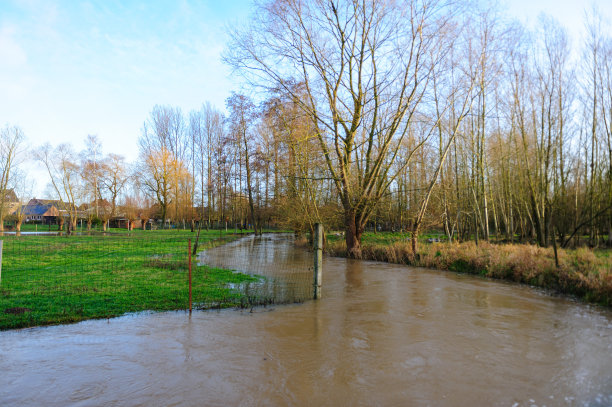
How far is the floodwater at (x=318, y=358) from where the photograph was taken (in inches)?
152

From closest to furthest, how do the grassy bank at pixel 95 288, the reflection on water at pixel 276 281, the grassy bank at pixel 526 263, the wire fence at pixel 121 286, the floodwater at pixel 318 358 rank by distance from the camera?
1. the floodwater at pixel 318 358
2. the grassy bank at pixel 95 288
3. the wire fence at pixel 121 286
4. the reflection on water at pixel 276 281
5. the grassy bank at pixel 526 263

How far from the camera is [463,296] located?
9.38 metres

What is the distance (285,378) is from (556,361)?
3.73 metres

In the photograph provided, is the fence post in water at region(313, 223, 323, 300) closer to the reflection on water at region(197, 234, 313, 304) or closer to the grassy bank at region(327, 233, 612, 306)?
the reflection on water at region(197, 234, 313, 304)

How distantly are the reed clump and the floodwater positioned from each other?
150cm

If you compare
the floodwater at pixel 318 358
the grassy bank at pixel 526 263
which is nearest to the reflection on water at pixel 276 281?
the floodwater at pixel 318 358

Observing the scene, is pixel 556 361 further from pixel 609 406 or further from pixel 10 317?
pixel 10 317

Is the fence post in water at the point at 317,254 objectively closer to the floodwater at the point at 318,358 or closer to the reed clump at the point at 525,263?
the floodwater at the point at 318,358

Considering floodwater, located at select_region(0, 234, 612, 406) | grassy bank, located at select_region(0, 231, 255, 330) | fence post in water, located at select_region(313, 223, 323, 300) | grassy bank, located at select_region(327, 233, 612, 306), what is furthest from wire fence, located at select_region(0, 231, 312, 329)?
grassy bank, located at select_region(327, 233, 612, 306)

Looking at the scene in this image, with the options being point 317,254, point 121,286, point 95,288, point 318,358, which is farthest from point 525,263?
point 95,288

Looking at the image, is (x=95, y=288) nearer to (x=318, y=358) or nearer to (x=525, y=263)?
(x=318, y=358)

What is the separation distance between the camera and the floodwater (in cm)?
387

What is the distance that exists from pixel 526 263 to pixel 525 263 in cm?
3

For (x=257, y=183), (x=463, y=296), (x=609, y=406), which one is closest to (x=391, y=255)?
Result: (x=463, y=296)
